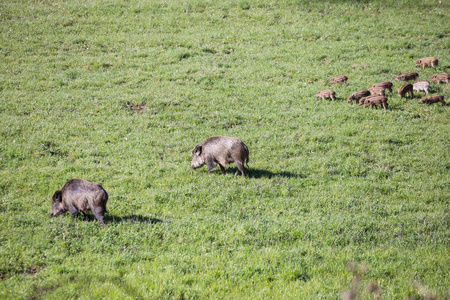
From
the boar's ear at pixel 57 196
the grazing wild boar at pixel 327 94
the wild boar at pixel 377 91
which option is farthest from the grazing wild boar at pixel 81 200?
the wild boar at pixel 377 91

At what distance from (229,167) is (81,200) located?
17.4ft

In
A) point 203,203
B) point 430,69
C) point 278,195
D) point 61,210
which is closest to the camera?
point 61,210

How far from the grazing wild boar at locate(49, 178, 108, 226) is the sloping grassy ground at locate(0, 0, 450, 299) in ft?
0.90

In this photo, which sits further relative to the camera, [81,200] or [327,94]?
[327,94]

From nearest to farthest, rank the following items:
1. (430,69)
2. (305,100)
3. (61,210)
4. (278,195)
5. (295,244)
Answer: (295,244) → (61,210) → (278,195) → (305,100) → (430,69)

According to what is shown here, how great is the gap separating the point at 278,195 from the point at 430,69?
14.3 metres

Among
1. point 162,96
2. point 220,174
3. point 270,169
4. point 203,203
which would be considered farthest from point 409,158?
point 162,96

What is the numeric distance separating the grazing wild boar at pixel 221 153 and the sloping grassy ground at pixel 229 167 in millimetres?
475

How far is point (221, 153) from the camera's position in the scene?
11.5 m

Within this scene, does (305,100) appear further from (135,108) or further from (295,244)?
(295,244)

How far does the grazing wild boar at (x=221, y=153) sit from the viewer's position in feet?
36.7

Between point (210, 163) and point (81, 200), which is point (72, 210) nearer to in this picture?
point (81, 200)

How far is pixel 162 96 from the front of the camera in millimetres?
17219

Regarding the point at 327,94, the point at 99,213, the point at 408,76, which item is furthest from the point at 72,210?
the point at 408,76
